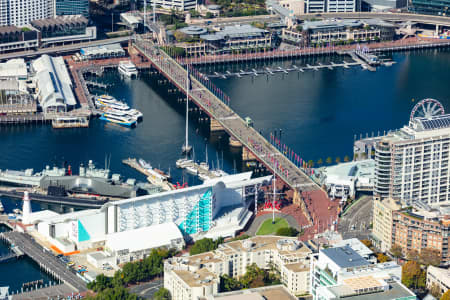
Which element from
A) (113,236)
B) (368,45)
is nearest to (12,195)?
(113,236)

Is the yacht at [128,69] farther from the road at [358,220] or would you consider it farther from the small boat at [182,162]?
the road at [358,220]

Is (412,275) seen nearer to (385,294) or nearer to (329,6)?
(385,294)

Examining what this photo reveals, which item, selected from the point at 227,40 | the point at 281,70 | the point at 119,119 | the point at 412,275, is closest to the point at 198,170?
the point at 119,119

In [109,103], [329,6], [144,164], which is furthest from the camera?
[329,6]

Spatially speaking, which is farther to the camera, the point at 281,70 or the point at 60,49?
the point at 60,49

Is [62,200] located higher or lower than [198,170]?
lower

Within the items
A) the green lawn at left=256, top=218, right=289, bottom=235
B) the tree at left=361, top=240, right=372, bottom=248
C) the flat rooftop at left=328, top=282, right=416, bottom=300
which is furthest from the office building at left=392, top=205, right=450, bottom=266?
the flat rooftop at left=328, top=282, right=416, bottom=300
